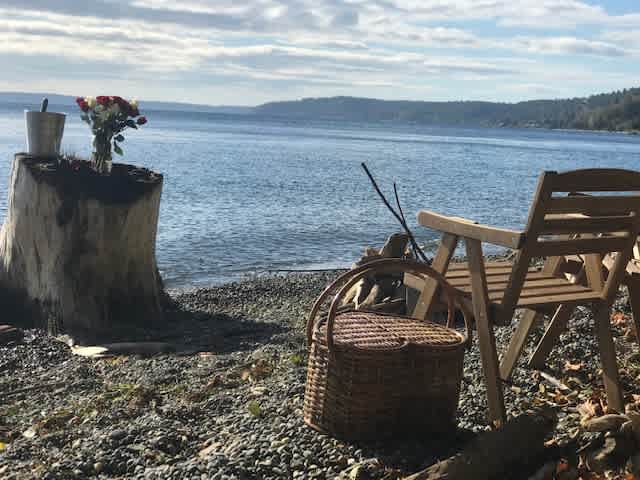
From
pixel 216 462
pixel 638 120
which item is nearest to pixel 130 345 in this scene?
pixel 216 462

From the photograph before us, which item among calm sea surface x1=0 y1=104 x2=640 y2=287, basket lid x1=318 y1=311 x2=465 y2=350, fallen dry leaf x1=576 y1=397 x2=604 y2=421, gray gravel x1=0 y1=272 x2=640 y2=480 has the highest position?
basket lid x1=318 y1=311 x2=465 y2=350

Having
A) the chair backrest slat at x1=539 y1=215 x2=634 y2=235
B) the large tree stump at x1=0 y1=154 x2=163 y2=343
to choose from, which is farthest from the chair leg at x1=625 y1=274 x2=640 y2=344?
the large tree stump at x1=0 y1=154 x2=163 y2=343

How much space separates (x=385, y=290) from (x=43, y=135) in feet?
13.3

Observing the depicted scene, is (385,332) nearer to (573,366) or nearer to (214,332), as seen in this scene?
(573,366)

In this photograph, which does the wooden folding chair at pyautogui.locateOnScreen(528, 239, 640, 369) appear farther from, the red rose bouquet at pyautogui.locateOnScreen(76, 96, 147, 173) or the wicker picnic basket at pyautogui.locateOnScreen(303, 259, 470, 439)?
the red rose bouquet at pyautogui.locateOnScreen(76, 96, 147, 173)

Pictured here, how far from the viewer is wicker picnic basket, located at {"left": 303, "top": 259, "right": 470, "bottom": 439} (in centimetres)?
399

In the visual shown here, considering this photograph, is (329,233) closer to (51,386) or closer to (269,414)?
(51,386)

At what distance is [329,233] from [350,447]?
16407 millimetres

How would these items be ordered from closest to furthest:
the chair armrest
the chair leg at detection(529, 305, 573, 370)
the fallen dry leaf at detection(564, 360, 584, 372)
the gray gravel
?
the gray gravel
the chair armrest
the chair leg at detection(529, 305, 573, 370)
the fallen dry leaf at detection(564, 360, 584, 372)

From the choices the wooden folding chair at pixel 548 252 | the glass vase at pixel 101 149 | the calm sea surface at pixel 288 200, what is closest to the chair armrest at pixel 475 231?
the wooden folding chair at pixel 548 252

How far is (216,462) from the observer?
152 inches

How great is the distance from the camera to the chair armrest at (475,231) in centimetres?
403

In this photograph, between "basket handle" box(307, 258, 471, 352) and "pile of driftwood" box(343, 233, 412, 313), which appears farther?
"pile of driftwood" box(343, 233, 412, 313)

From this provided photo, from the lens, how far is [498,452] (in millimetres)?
3582
